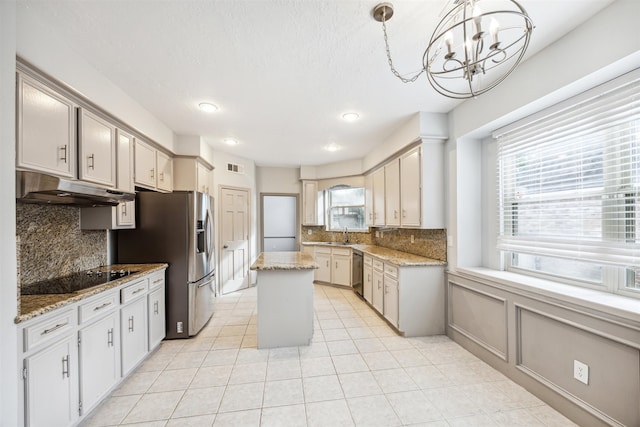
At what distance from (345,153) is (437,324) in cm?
323

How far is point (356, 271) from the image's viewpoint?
4.74m

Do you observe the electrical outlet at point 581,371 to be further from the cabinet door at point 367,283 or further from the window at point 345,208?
the window at point 345,208

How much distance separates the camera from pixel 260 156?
516 centimetres

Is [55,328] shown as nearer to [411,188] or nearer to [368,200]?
[411,188]

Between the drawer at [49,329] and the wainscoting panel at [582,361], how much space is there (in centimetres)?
328

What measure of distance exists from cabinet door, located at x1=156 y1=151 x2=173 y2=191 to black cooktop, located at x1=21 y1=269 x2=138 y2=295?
1313 mm

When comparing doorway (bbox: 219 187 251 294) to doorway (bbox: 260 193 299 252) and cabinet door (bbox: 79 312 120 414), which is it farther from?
cabinet door (bbox: 79 312 120 414)

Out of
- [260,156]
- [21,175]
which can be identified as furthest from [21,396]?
[260,156]

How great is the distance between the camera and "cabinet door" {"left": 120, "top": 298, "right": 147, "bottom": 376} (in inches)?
86.4

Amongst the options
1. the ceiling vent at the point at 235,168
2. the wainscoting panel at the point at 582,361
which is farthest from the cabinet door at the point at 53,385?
the ceiling vent at the point at 235,168

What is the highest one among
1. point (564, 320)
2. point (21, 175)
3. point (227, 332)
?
point (21, 175)

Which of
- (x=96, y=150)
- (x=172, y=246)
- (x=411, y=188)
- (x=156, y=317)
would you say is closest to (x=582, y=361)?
(x=411, y=188)

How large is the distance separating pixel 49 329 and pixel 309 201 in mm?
4777

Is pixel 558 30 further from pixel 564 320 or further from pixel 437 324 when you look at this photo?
pixel 437 324
